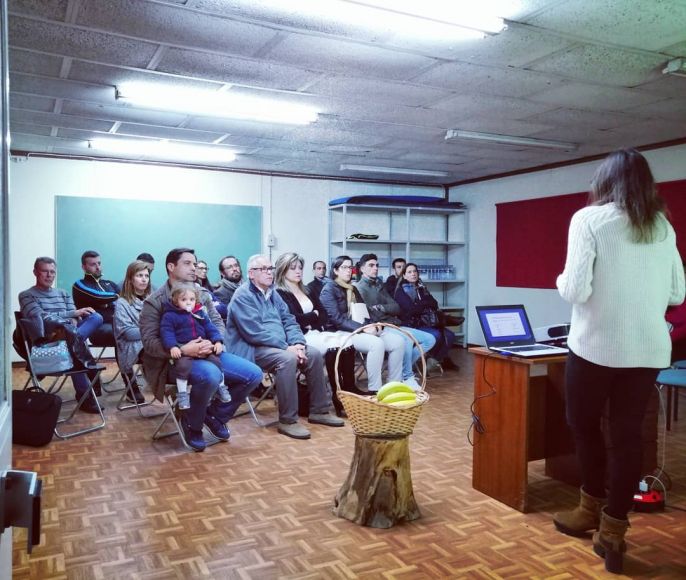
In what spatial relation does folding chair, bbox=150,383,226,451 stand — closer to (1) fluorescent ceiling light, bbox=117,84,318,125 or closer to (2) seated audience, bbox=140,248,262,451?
(2) seated audience, bbox=140,248,262,451

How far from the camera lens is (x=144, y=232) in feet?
26.1

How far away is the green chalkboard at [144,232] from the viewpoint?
24.9ft

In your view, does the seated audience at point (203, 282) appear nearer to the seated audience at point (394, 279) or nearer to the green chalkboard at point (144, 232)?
the green chalkboard at point (144, 232)

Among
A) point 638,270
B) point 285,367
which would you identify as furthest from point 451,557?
point 285,367

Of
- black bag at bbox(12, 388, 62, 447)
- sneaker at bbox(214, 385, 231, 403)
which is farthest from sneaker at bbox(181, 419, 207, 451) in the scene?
black bag at bbox(12, 388, 62, 447)

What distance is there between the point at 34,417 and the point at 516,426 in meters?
3.06

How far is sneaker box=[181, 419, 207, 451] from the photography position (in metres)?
4.04

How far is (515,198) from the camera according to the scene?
863cm

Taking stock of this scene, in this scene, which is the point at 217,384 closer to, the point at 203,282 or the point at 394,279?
the point at 203,282

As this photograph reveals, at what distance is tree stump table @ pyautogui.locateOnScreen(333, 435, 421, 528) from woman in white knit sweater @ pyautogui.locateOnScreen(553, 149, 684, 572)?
2.75 feet

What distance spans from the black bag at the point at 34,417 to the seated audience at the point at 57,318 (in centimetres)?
45

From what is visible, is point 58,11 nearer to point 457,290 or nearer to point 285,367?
point 285,367

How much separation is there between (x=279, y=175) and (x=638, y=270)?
22.7 ft

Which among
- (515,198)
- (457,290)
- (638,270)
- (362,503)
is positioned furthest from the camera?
(457,290)
